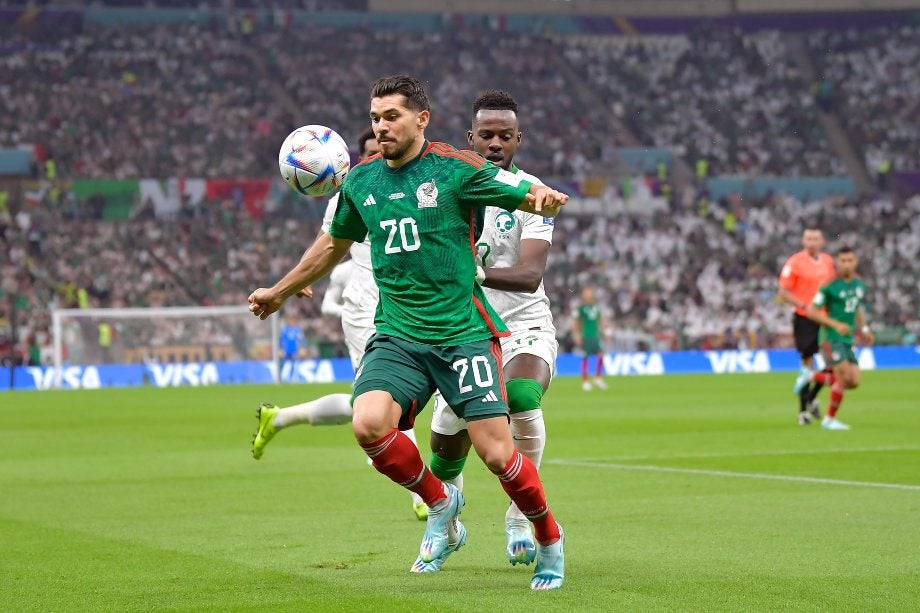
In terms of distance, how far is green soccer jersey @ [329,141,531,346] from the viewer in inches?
252

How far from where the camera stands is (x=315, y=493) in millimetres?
10992

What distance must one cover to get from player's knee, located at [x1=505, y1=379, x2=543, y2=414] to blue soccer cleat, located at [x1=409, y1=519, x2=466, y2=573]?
67 centimetres

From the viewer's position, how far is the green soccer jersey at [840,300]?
16906 mm

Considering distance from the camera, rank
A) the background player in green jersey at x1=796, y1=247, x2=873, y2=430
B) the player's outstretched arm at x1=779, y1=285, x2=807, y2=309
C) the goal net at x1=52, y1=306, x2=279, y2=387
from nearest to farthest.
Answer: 1. the background player in green jersey at x1=796, y1=247, x2=873, y2=430
2. the player's outstretched arm at x1=779, y1=285, x2=807, y2=309
3. the goal net at x1=52, y1=306, x2=279, y2=387

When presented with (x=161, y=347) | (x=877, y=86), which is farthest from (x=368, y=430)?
(x=877, y=86)

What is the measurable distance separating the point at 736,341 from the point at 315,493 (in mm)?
28937

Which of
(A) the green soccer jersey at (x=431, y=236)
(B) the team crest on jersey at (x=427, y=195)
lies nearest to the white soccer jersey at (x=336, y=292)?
(A) the green soccer jersey at (x=431, y=236)

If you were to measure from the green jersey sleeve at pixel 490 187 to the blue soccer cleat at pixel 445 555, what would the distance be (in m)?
1.68

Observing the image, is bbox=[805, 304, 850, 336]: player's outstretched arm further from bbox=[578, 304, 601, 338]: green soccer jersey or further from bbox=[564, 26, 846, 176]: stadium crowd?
bbox=[564, 26, 846, 176]: stadium crowd

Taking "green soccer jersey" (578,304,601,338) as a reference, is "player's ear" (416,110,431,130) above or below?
above

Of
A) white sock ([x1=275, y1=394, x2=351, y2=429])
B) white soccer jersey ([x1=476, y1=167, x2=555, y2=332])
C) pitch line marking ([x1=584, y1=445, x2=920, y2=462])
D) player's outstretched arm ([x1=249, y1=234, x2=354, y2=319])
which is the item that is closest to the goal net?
pitch line marking ([x1=584, y1=445, x2=920, y2=462])

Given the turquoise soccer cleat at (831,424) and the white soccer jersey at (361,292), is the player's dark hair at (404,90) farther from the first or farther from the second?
the turquoise soccer cleat at (831,424)

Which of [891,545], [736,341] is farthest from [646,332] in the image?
[891,545]

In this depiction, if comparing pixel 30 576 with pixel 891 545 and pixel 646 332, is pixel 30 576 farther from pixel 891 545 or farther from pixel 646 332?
pixel 646 332
